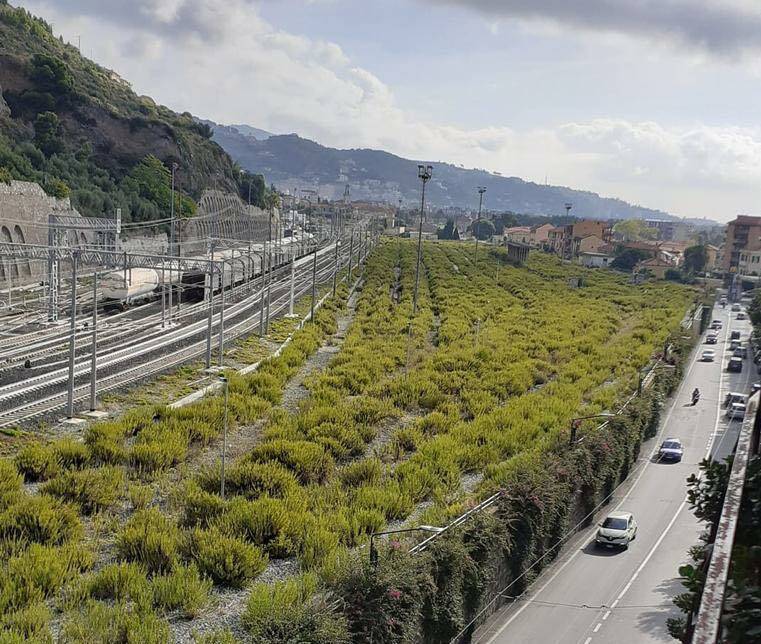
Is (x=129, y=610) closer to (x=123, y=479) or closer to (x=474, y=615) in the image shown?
(x=123, y=479)

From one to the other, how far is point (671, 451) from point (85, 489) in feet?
68.6

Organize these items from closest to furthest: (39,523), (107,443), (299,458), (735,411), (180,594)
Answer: (180,594), (39,523), (107,443), (299,458), (735,411)

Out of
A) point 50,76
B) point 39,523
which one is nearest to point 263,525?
point 39,523

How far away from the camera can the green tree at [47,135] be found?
61781 mm

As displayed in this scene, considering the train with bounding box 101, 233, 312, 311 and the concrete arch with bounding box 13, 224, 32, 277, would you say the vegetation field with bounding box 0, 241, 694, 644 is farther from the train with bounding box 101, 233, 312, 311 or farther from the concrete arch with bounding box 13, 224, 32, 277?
the concrete arch with bounding box 13, 224, 32, 277

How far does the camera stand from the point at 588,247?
397 feet

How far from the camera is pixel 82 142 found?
221 feet

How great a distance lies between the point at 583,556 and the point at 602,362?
15249mm

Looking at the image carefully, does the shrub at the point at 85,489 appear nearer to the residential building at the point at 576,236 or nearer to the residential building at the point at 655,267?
the residential building at the point at 655,267

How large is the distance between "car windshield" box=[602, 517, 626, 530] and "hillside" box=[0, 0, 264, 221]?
131 feet

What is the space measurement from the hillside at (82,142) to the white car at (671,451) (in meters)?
39.2

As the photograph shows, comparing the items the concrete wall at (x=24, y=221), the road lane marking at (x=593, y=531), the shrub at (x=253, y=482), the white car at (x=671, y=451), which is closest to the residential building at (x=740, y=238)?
the road lane marking at (x=593, y=531)

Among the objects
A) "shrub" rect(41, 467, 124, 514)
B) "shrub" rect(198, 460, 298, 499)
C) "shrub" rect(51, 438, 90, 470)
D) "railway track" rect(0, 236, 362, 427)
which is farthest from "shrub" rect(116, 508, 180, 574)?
"railway track" rect(0, 236, 362, 427)

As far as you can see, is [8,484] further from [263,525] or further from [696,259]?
[696,259]
